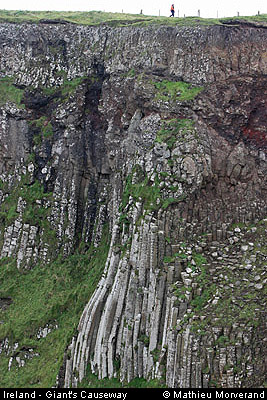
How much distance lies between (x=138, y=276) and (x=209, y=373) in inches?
189

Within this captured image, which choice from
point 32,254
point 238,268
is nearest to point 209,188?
point 238,268

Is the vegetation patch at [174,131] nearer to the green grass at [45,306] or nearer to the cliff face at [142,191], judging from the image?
the cliff face at [142,191]

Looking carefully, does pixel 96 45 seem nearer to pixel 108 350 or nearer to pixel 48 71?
pixel 48 71

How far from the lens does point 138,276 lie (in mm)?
18609

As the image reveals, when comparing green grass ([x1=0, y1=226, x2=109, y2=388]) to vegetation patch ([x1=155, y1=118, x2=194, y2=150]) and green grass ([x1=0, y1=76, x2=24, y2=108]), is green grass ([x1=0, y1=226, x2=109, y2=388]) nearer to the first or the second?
vegetation patch ([x1=155, y1=118, x2=194, y2=150])

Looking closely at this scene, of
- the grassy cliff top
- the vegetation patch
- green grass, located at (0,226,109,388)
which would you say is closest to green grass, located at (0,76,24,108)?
the grassy cliff top

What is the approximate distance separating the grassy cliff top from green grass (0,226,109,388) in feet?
37.4

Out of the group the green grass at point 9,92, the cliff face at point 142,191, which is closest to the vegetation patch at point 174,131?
the cliff face at point 142,191

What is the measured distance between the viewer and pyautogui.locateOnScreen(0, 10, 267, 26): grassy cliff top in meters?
22.6

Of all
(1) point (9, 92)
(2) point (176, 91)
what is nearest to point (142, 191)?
(2) point (176, 91)

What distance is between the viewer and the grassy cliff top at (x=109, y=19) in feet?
74.1

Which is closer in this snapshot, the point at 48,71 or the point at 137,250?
the point at 137,250

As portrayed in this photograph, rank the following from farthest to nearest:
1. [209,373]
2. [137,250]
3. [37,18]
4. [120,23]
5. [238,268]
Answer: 1. [37,18]
2. [120,23]
3. [137,250]
4. [238,268]
5. [209,373]

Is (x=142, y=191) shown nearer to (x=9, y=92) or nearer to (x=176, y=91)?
(x=176, y=91)
